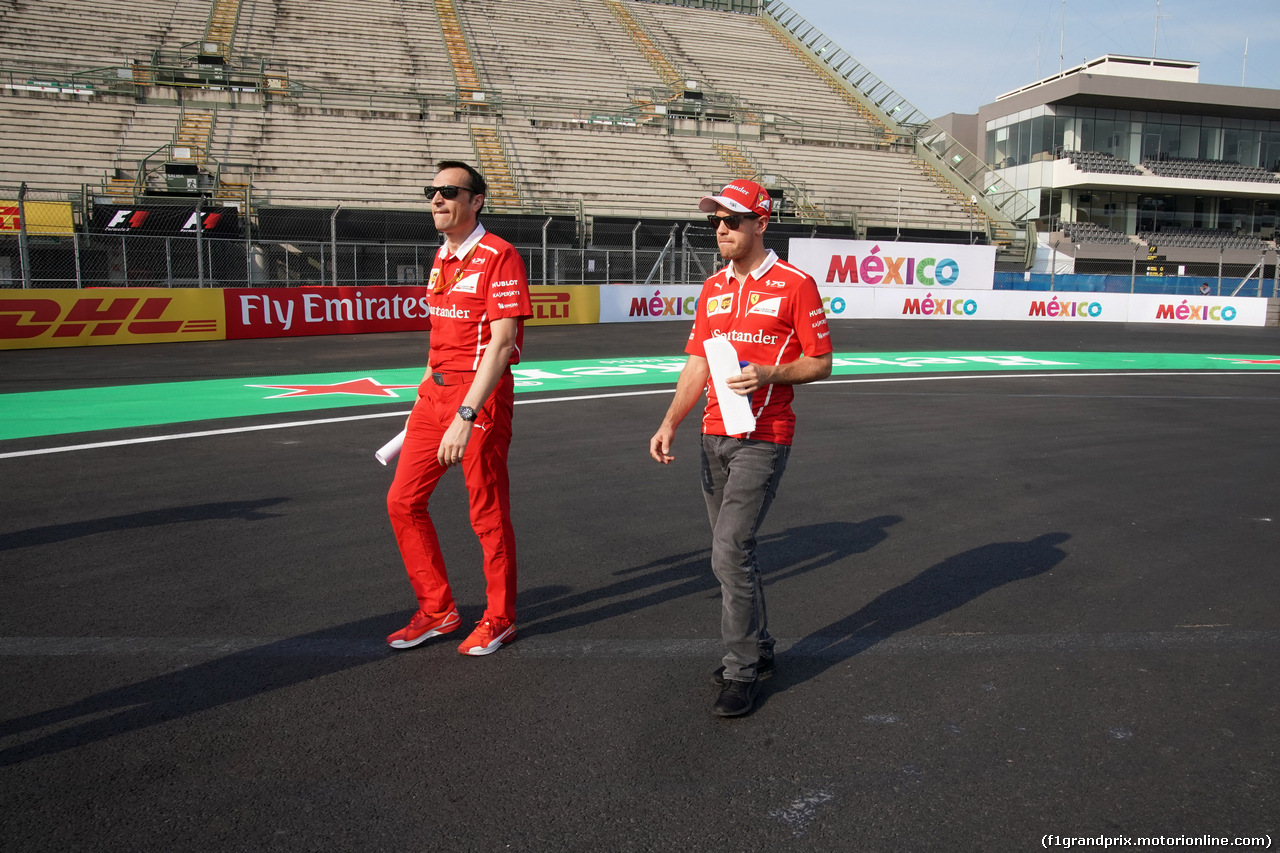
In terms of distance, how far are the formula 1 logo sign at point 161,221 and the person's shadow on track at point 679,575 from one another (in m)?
20.5

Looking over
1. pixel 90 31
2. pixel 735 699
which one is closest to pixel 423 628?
pixel 735 699

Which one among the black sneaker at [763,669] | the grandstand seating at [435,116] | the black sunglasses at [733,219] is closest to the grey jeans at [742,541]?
the black sneaker at [763,669]

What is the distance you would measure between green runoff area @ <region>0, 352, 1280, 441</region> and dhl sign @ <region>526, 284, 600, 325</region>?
6.75 metres

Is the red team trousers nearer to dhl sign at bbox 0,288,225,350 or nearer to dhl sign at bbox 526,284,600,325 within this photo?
dhl sign at bbox 0,288,225,350

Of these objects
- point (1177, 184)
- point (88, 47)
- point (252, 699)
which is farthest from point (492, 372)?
point (1177, 184)

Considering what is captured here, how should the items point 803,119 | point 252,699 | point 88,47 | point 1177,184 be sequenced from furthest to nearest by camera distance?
point 1177,184 < point 803,119 < point 88,47 < point 252,699

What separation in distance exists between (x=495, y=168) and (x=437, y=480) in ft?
95.5

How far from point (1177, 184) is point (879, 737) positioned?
54.6 m

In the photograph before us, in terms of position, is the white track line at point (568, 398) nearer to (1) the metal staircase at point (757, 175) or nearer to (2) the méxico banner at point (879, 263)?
(2) the méxico banner at point (879, 263)

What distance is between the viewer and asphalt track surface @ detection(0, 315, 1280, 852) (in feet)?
9.29

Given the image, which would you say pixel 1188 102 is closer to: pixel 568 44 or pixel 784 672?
pixel 568 44

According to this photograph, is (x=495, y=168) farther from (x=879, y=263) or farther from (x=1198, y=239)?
(x=1198, y=239)

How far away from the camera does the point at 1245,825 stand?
276cm

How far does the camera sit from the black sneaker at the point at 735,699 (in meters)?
3.43
